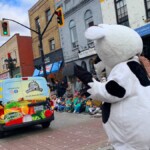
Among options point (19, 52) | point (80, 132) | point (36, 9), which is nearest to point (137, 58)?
point (80, 132)

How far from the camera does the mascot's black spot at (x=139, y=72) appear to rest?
2.89m

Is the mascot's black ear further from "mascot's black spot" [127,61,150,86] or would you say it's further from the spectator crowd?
the spectator crowd

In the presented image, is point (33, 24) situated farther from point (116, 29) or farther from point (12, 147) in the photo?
point (116, 29)

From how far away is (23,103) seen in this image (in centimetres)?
959

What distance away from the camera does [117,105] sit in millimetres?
2914

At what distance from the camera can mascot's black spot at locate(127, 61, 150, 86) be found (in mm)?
2889

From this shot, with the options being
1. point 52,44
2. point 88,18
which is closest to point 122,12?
point 88,18

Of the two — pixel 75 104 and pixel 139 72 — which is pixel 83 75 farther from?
pixel 75 104

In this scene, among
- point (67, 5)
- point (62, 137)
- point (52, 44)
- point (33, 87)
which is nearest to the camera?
point (62, 137)

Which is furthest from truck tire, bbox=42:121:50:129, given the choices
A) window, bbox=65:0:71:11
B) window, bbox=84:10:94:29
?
window, bbox=65:0:71:11

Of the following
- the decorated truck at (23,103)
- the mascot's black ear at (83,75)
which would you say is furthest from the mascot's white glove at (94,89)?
the decorated truck at (23,103)

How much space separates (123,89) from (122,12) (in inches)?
547

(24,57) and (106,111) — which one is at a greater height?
(24,57)

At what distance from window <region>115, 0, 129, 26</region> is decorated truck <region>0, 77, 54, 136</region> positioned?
7.41m
